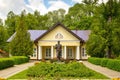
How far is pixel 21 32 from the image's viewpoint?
41.6 meters

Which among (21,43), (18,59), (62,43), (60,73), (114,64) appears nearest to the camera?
(60,73)

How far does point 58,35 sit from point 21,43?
25.7 ft

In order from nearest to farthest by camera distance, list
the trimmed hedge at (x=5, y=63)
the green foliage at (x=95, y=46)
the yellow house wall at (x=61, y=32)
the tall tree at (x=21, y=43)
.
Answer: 1. the trimmed hedge at (x=5, y=63)
2. the green foliage at (x=95, y=46)
3. the tall tree at (x=21, y=43)
4. the yellow house wall at (x=61, y=32)

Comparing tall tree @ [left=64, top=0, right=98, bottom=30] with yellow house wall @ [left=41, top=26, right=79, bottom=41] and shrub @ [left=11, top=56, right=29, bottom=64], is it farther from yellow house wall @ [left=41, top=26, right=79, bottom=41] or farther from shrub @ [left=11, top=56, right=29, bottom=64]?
shrub @ [left=11, top=56, right=29, bottom=64]

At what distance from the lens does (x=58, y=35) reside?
154 feet

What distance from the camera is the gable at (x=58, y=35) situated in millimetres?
46688

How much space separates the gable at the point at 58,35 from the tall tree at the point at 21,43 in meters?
5.41

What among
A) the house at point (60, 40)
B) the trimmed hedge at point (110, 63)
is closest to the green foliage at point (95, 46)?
the trimmed hedge at point (110, 63)

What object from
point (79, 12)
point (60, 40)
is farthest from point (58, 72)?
point (79, 12)

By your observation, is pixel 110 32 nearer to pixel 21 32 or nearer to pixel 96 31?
pixel 96 31

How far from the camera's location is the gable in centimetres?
4669

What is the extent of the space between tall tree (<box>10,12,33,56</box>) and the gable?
5.41 metres

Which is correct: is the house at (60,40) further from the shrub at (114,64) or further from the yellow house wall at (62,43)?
the shrub at (114,64)

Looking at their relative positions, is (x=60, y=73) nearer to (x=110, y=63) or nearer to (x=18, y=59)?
(x=110, y=63)
